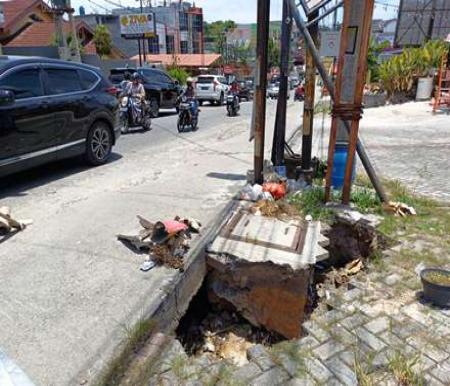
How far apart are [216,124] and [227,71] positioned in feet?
163

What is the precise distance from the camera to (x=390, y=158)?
27.4ft

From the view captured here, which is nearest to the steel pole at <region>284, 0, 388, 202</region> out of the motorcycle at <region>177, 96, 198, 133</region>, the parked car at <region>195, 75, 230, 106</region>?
the motorcycle at <region>177, 96, 198, 133</region>

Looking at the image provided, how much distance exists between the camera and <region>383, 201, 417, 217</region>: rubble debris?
16.0ft

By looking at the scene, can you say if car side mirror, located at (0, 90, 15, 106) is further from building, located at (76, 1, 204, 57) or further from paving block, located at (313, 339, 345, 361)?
building, located at (76, 1, 204, 57)

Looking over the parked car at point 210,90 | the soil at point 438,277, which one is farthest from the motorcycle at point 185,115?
the parked car at point 210,90

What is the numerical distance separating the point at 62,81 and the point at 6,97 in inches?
57.5

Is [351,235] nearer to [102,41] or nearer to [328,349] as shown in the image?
[328,349]

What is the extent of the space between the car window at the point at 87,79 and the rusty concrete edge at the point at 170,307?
3886 millimetres

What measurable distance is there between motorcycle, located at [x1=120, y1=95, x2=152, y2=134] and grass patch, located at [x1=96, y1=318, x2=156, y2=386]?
940 centimetres

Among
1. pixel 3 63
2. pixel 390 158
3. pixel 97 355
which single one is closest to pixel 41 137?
pixel 3 63

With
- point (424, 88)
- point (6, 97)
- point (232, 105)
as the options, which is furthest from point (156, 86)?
point (424, 88)

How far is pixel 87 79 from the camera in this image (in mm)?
6988

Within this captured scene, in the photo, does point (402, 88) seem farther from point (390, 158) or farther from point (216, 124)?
point (390, 158)

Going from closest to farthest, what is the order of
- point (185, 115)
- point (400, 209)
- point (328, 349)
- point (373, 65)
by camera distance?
point (328, 349)
point (400, 209)
point (185, 115)
point (373, 65)
